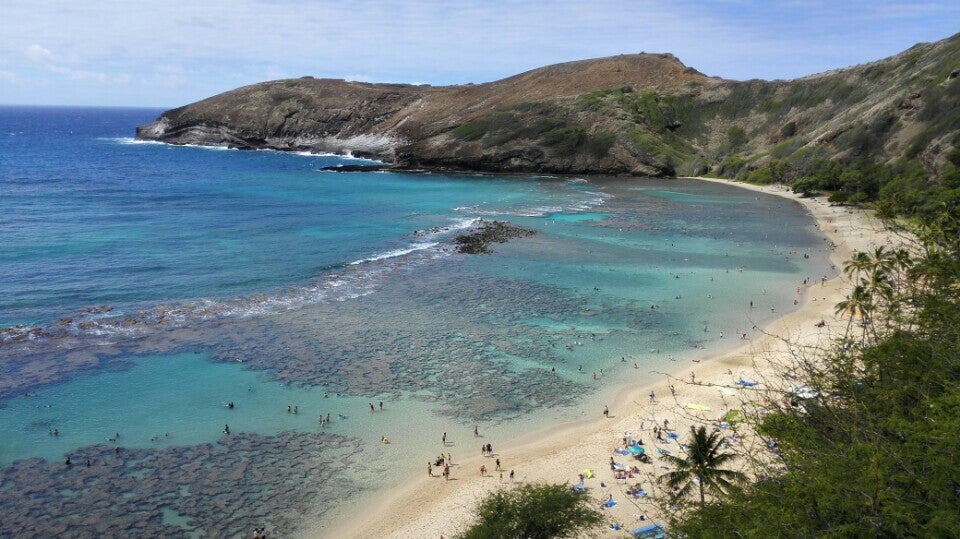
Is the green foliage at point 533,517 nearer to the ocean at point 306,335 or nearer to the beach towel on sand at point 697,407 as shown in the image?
the ocean at point 306,335

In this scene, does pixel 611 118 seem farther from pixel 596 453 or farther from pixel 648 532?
pixel 648 532

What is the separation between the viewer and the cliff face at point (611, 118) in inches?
4011

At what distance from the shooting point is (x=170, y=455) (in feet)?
99.0

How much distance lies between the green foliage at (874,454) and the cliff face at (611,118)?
268ft

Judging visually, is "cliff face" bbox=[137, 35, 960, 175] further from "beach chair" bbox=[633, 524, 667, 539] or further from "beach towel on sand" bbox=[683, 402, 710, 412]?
"beach chair" bbox=[633, 524, 667, 539]

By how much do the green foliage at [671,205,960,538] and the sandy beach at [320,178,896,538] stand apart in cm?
242

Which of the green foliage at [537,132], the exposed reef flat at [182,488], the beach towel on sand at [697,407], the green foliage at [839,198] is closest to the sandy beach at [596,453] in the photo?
the beach towel on sand at [697,407]

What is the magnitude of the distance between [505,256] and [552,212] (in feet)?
96.2

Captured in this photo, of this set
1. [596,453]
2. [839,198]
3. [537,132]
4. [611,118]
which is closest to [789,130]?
[611,118]

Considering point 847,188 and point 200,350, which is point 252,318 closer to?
point 200,350

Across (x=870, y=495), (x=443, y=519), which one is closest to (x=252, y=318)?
(x=443, y=519)

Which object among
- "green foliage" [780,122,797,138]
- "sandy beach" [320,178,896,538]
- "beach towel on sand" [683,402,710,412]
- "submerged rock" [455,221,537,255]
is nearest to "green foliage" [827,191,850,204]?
"green foliage" [780,122,797,138]

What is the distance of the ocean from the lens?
28.7m

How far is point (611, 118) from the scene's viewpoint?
142 m
